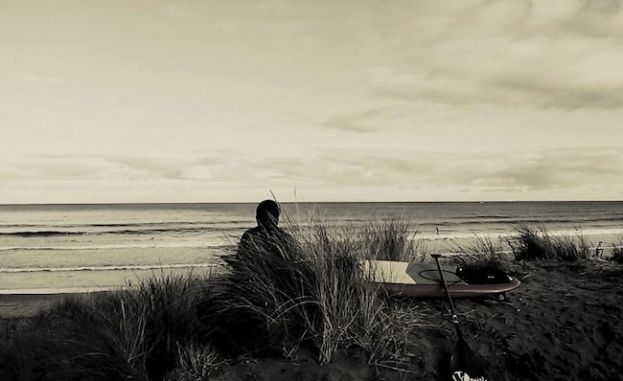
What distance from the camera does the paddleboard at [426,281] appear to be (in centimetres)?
602

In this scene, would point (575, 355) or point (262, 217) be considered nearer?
point (575, 355)

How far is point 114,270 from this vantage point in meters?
18.7

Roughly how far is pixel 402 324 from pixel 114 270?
15366mm

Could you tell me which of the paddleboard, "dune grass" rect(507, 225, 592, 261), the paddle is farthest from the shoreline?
"dune grass" rect(507, 225, 592, 261)

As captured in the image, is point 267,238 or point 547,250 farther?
point 547,250

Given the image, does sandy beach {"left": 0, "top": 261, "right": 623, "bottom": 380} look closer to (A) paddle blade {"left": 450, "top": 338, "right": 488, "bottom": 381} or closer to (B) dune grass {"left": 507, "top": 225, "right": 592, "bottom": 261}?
(A) paddle blade {"left": 450, "top": 338, "right": 488, "bottom": 381}

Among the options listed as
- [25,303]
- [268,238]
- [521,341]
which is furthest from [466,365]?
[25,303]

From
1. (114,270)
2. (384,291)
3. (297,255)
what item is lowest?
(114,270)

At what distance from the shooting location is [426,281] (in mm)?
6422

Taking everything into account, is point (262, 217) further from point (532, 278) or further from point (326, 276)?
point (532, 278)

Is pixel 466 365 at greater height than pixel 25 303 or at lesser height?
greater

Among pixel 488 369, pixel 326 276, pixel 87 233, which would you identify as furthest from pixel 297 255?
pixel 87 233

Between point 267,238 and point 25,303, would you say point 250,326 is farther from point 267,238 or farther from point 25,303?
point 25,303

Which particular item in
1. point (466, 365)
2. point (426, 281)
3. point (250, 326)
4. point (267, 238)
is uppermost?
point (267, 238)
